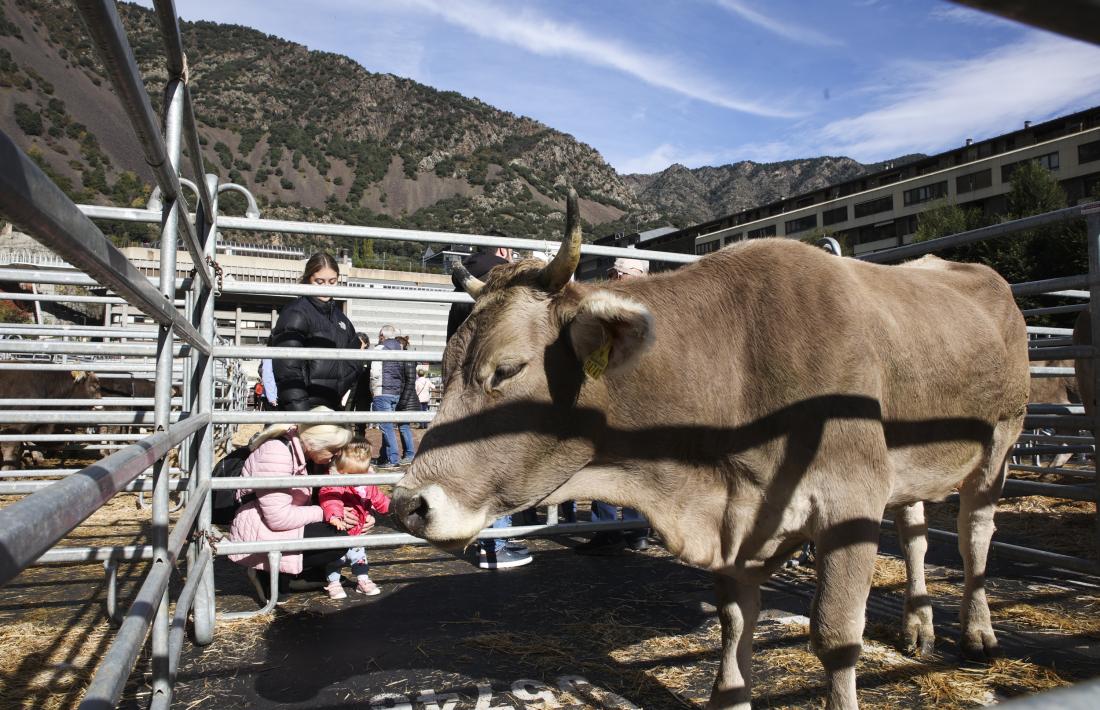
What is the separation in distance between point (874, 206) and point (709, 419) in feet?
231

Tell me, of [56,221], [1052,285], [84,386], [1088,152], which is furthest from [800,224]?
[56,221]

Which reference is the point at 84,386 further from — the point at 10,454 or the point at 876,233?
the point at 876,233

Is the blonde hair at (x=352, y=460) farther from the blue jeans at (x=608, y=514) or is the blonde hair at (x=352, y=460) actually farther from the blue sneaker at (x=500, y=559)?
the blue jeans at (x=608, y=514)

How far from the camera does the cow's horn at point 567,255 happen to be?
2.51m

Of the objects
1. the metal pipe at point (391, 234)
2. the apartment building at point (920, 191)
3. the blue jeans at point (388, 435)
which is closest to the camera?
the metal pipe at point (391, 234)

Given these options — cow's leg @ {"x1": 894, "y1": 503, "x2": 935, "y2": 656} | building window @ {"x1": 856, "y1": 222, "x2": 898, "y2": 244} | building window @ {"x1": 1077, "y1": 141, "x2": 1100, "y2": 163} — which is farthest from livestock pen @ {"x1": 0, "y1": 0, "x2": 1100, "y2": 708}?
building window @ {"x1": 856, "y1": 222, "x2": 898, "y2": 244}

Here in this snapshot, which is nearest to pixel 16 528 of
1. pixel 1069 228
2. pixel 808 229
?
pixel 1069 228

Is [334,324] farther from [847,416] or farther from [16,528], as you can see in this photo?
[16,528]

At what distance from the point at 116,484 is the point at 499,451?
1.62 m

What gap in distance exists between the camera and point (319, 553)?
176 inches

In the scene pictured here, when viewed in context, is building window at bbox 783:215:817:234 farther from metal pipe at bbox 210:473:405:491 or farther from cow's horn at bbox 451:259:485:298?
cow's horn at bbox 451:259:485:298

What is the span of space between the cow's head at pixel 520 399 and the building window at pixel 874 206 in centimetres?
6905

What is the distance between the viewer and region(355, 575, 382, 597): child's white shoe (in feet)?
15.0

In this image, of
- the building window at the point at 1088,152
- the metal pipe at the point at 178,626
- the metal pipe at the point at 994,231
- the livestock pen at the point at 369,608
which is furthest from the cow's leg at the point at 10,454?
the building window at the point at 1088,152
